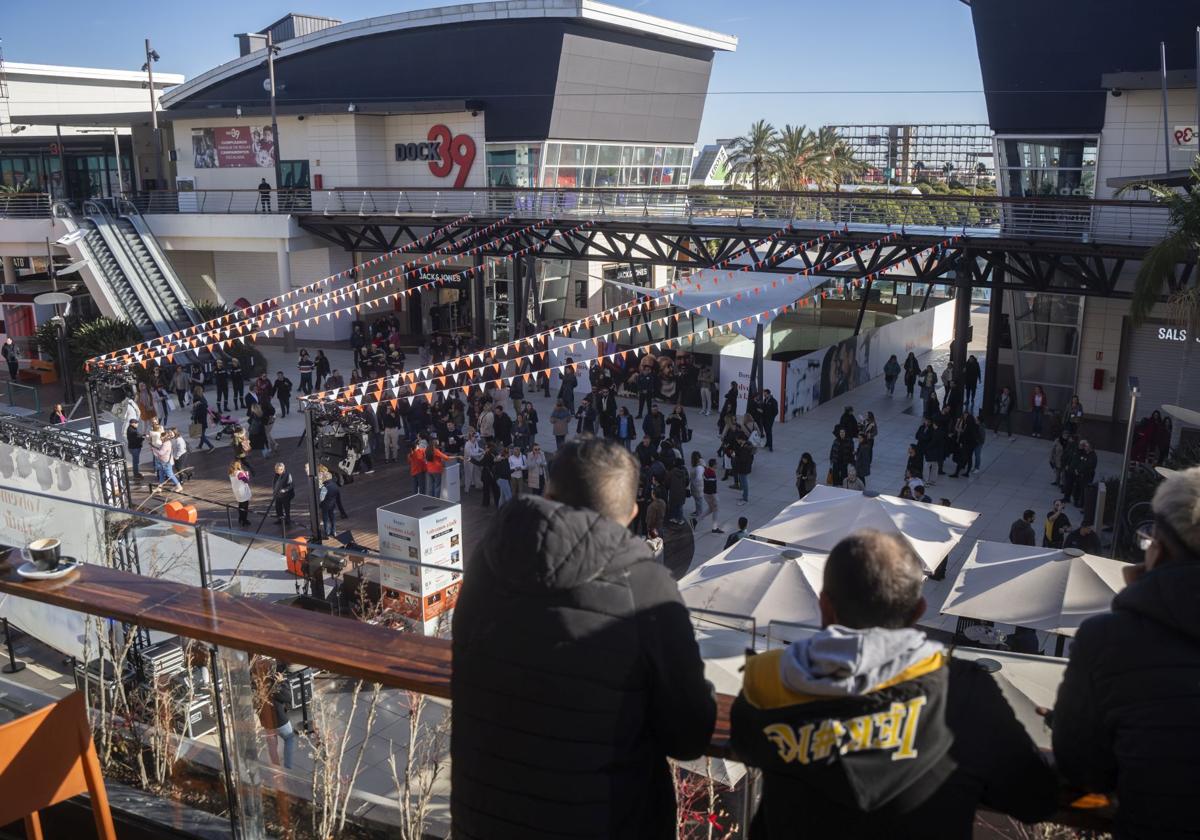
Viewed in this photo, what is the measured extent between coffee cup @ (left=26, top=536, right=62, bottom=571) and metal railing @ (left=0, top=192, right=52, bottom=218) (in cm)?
3473

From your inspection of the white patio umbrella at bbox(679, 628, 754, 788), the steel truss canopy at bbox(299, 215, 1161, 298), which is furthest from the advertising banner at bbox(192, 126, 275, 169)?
the white patio umbrella at bbox(679, 628, 754, 788)

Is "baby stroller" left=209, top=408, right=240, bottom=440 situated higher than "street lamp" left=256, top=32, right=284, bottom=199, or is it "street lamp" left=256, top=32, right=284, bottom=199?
"street lamp" left=256, top=32, right=284, bottom=199

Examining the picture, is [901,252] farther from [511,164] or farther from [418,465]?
[511,164]

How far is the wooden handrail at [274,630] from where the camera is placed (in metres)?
2.35

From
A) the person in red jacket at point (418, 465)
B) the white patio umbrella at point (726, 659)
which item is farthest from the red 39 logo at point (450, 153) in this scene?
the white patio umbrella at point (726, 659)

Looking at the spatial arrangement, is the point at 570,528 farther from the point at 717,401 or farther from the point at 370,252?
the point at 370,252

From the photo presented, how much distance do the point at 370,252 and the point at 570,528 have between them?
36674 mm

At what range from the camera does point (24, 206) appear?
37.3 m

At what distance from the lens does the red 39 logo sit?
121ft

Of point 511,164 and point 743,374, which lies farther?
point 511,164

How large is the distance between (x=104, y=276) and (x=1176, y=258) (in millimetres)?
29176

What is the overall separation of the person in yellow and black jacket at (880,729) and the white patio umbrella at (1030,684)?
12 cm

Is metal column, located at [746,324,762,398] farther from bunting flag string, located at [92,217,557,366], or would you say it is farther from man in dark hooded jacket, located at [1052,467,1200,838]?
man in dark hooded jacket, located at [1052,467,1200,838]

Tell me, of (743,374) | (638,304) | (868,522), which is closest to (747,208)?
(638,304)
